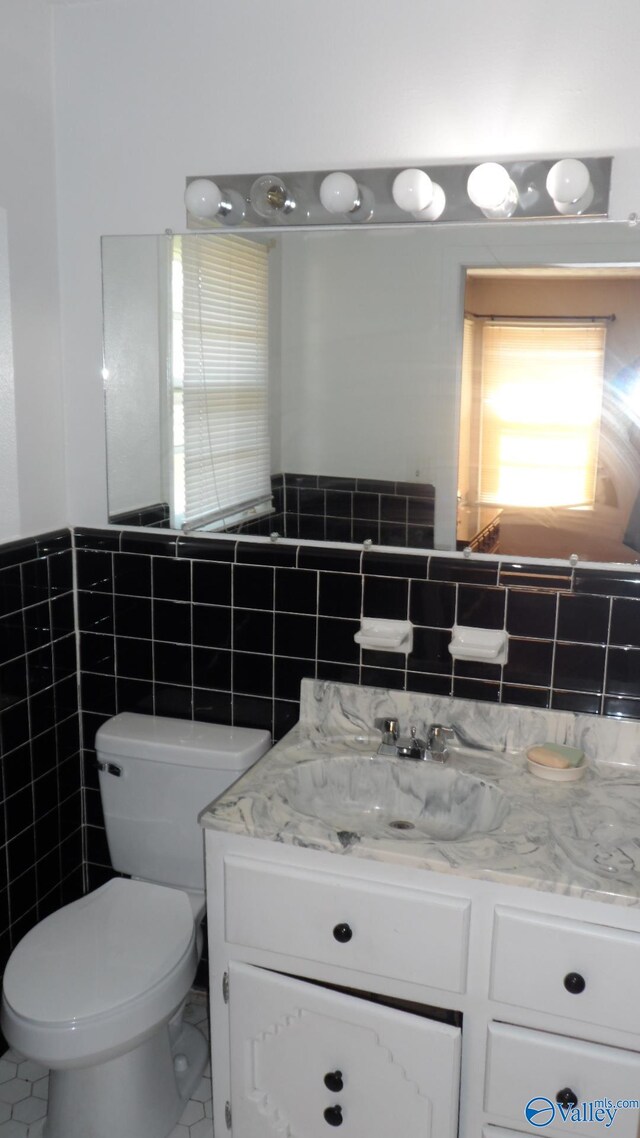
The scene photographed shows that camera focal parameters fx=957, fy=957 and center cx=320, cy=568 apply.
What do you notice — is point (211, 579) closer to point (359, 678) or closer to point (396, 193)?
point (359, 678)

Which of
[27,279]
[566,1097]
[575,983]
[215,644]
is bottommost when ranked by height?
[566,1097]

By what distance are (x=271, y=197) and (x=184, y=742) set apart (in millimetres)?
1203

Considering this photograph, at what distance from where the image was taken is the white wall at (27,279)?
6.64 feet

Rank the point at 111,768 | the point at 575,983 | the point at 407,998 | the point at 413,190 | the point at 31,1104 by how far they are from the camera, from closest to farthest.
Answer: the point at 575,983 → the point at 407,998 → the point at 413,190 → the point at 31,1104 → the point at 111,768

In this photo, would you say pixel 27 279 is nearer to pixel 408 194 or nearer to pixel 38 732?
pixel 408 194

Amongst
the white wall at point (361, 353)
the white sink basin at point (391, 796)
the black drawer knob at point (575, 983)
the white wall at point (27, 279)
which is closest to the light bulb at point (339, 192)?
the white wall at point (361, 353)

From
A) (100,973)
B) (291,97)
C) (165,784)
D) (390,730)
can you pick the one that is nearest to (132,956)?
(100,973)

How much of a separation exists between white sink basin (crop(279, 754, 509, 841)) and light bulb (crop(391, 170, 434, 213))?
3.65 ft

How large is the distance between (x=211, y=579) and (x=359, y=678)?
1.38ft

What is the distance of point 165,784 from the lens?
2193 mm

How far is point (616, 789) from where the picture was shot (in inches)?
74.0

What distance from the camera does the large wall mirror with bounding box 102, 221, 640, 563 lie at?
1.89 metres

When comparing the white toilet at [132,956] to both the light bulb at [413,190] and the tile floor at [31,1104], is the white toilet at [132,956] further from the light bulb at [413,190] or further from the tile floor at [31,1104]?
the light bulb at [413,190]

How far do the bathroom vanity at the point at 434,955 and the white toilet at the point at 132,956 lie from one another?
0.56ft
